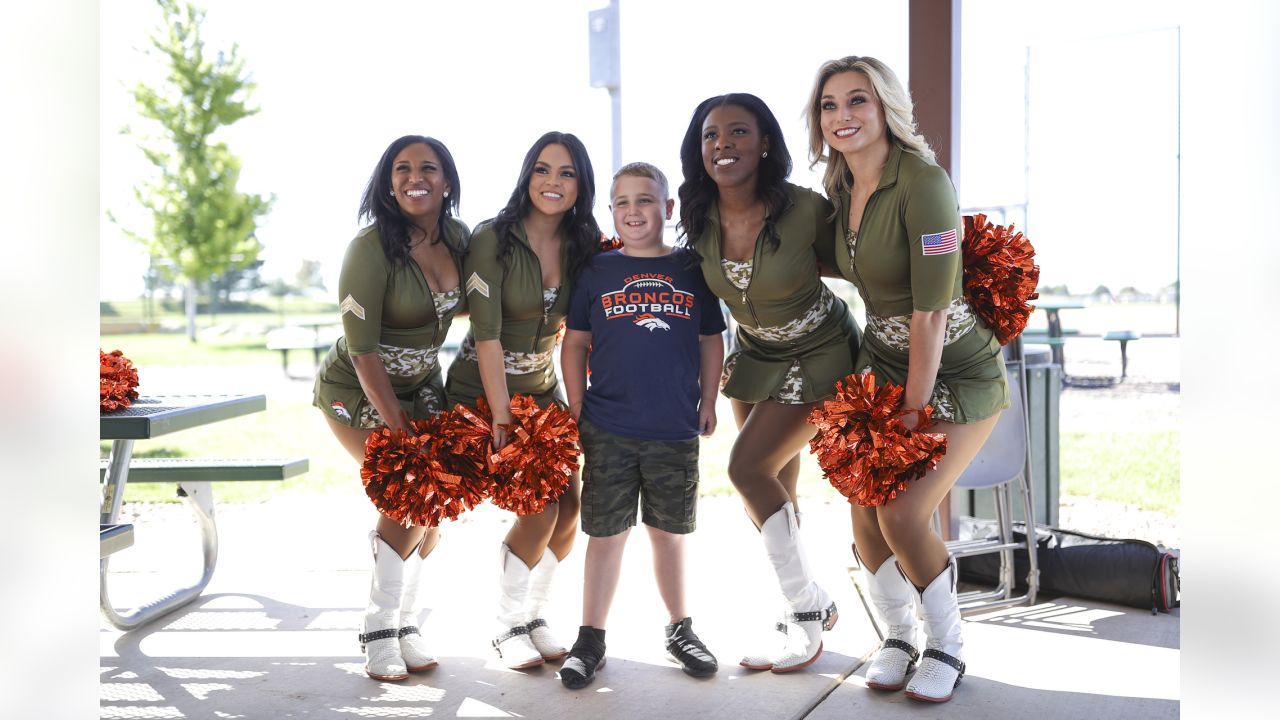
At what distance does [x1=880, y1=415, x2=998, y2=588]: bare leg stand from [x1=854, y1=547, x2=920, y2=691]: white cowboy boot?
104 millimetres

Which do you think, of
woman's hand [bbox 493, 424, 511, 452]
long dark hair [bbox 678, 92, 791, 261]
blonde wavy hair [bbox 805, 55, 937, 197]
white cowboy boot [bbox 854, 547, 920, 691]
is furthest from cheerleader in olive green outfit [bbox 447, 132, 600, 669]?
white cowboy boot [bbox 854, 547, 920, 691]

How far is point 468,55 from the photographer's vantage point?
13.7 meters

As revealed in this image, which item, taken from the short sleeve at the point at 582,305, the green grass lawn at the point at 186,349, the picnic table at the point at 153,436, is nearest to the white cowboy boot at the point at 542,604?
the short sleeve at the point at 582,305

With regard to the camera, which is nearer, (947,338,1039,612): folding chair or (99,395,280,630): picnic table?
(99,395,280,630): picnic table

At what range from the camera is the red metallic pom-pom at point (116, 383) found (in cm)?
340

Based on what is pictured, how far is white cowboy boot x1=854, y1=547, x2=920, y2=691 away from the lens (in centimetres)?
296

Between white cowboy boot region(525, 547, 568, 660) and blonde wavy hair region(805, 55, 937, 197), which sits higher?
blonde wavy hair region(805, 55, 937, 197)

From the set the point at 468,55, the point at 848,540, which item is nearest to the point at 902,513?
the point at 848,540

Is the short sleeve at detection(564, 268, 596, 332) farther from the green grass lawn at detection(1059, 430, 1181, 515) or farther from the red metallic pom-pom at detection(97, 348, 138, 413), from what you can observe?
the green grass lawn at detection(1059, 430, 1181, 515)

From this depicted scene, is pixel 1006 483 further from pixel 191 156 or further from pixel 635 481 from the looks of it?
pixel 191 156

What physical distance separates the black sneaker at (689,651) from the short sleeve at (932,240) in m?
1.26
